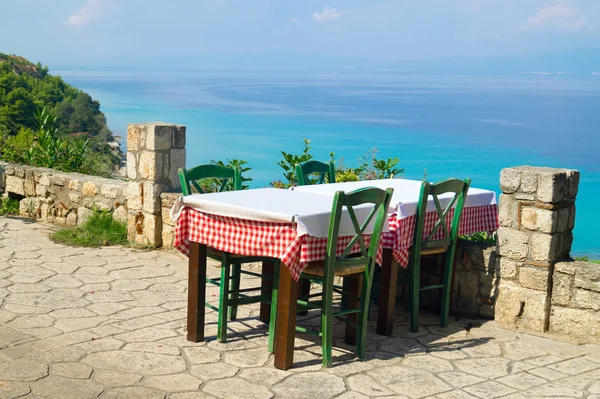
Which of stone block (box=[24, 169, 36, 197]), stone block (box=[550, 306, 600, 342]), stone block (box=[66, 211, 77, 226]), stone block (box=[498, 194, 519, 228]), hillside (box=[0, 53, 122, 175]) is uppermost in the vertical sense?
hillside (box=[0, 53, 122, 175])

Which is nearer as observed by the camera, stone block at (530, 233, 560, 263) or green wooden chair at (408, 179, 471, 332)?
green wooden chair at (408, 179, 471, 332)

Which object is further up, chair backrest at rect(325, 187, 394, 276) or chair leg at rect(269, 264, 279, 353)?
chair backrest at rect(325, 187, 394, 276)

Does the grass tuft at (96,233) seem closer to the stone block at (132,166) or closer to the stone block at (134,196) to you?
the stone block at (134,196)

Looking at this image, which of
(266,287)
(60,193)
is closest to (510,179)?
(266,287)

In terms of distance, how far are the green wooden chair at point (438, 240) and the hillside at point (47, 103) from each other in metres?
22.8

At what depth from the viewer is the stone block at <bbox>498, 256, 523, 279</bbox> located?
19.2 feet

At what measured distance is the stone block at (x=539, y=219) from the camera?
18.4ft

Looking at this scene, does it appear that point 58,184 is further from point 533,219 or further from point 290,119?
point 290,119

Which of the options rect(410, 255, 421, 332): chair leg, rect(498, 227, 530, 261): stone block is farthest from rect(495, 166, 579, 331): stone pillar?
rect(410, 255, 421, 332): chair leg

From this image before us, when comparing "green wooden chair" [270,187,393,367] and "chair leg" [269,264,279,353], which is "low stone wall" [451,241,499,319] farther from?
"chair leg" [269,264,279,353]

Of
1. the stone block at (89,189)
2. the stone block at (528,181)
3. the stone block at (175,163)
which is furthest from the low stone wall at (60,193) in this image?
the stone block at (528,181)

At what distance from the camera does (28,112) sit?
3138cm

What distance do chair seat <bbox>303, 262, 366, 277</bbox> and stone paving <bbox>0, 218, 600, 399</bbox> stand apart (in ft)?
1.91

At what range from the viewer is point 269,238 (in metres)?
4.79
